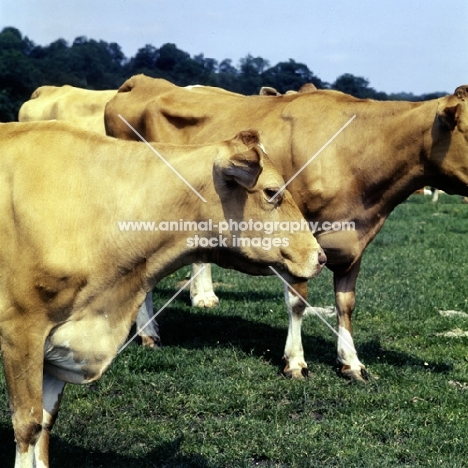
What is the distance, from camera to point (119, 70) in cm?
2477

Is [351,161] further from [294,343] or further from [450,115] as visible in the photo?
[294,343]

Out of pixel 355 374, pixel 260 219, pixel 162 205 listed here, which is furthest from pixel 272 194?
pixel 355 374

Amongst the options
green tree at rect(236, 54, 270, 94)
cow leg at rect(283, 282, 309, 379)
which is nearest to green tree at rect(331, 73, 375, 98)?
green tree at rect(236, 54, 270, 94)

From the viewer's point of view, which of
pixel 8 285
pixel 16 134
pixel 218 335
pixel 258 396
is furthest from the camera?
pixel 218 335

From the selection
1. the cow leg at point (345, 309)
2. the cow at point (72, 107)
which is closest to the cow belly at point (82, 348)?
the cow leg at point (345, 309)

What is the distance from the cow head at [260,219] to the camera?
494 cm

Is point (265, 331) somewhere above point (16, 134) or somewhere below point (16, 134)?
below

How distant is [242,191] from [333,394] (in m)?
2.67

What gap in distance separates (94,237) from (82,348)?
645 millimetres

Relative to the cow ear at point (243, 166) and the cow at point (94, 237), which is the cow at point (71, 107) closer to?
the cow at point (94, 237)

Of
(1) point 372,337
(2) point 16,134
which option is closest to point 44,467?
(2) point 16,134

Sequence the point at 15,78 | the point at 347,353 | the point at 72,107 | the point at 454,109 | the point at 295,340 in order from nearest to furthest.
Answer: the point at 454,109
the point at 347,353
the point at 295,340
the point at 72,107
the point at 15,78

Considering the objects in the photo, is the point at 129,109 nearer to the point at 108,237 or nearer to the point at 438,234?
the point at 108,237

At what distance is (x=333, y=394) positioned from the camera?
277 inches
